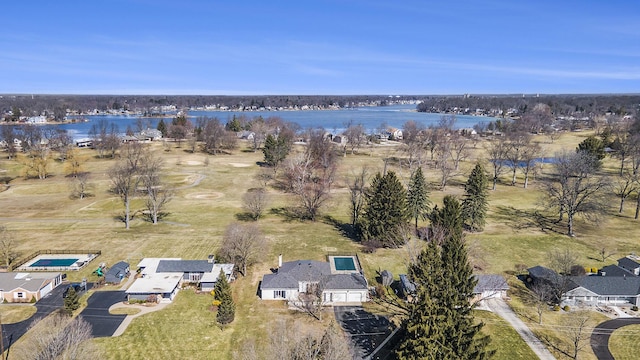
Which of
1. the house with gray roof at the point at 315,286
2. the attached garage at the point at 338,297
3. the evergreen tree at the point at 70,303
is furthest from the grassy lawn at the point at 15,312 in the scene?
the attached garage at the point at 338,297

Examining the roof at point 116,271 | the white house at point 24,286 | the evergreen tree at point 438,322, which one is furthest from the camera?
the roof at point 116,271

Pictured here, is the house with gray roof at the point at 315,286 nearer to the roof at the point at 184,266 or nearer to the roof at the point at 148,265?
the roof at the point at 184,266

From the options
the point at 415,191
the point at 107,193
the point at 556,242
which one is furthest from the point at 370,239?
the point at 107,193

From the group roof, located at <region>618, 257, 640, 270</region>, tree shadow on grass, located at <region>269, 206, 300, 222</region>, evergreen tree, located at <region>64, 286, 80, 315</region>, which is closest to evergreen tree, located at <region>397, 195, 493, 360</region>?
roof, located at <region>618, 257, 640, 270</region>

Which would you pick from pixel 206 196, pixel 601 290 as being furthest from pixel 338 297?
pixel 206 196

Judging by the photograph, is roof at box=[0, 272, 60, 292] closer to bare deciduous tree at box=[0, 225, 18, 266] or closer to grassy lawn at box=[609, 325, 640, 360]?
bare deciduous tree at box=[0, 225, 18, 266]

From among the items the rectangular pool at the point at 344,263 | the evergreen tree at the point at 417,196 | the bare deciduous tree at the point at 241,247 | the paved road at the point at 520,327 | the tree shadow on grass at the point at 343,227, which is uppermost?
the evergreen tree at the point at 417,196
